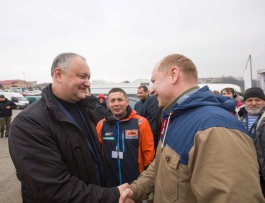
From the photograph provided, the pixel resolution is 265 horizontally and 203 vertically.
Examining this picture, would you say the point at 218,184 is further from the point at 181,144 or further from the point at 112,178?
the point at 112,178

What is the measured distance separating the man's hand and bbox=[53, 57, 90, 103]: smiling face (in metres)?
0.98

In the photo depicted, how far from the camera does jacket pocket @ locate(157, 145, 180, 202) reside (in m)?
1.28

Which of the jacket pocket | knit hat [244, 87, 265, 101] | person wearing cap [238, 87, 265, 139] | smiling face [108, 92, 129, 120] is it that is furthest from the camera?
knit hat [244, 87, 265, 101]

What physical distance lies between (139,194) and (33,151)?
1042mm

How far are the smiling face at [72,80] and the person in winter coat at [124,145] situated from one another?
1121 mm

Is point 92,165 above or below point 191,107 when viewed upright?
below

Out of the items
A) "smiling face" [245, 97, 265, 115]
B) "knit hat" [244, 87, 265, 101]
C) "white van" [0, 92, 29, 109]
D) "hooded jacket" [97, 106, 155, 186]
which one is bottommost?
"white van" [0, 92, 29, 109]

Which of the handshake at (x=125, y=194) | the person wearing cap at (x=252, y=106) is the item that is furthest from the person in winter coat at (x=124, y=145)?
the person wearing cap at (x=252, y=106)

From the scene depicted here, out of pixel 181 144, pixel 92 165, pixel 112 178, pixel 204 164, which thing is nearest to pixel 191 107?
pixel 181 144

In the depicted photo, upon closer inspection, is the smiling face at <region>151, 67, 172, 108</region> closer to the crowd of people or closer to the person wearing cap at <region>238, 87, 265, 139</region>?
the crowd of people

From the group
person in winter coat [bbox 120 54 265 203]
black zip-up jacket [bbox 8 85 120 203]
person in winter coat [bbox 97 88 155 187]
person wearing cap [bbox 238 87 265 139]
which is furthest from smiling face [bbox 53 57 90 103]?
person wearing cap [bbox 238 87 265 139]

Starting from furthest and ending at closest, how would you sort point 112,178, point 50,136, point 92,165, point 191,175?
point 112,178
point 92,165
point 50,136
point 191,175

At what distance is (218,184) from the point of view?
101 cm

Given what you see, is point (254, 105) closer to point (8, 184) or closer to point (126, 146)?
point (126, 146)
